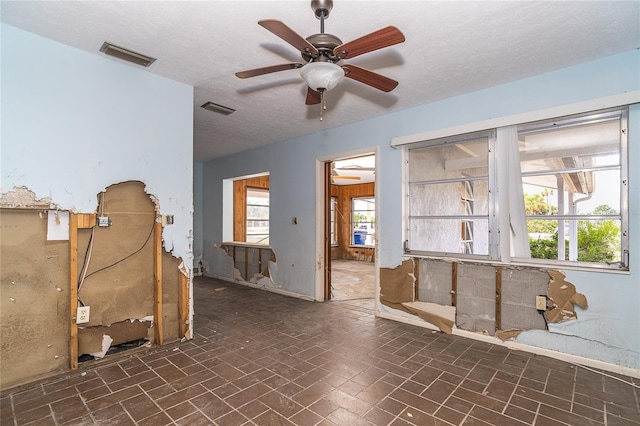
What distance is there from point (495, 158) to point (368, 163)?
3921 mm

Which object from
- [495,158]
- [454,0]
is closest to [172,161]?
[454,0]

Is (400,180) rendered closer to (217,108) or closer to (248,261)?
(217,108)

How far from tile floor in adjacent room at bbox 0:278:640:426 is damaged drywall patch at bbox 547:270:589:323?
41cm

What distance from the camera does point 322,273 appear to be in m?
4.85

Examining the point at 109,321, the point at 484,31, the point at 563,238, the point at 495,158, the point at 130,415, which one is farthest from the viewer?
the point at 495,158

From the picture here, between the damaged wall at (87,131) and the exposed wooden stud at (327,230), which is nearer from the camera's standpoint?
the damaged wall at (87,131)

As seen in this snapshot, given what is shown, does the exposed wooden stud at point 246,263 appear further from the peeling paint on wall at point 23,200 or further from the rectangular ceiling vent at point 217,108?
the peeling paint on wall at point 23,200

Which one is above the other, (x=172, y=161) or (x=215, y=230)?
(x=172, y=161)

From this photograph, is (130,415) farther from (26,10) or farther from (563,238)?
(563,238)

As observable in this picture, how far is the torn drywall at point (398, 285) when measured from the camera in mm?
3772

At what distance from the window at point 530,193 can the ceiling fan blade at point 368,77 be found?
1536 mm

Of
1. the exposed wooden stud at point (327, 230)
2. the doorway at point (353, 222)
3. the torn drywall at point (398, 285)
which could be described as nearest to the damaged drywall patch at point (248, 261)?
the exposed wooden stud at point (327, 230)

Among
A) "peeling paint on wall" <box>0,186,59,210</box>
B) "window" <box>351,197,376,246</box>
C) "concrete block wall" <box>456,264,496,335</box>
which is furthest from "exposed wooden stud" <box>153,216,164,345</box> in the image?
"window" <box>351,197,376,246</box>

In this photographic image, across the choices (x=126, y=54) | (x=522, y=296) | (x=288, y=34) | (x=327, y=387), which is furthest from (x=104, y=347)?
(x=522, y=296)
